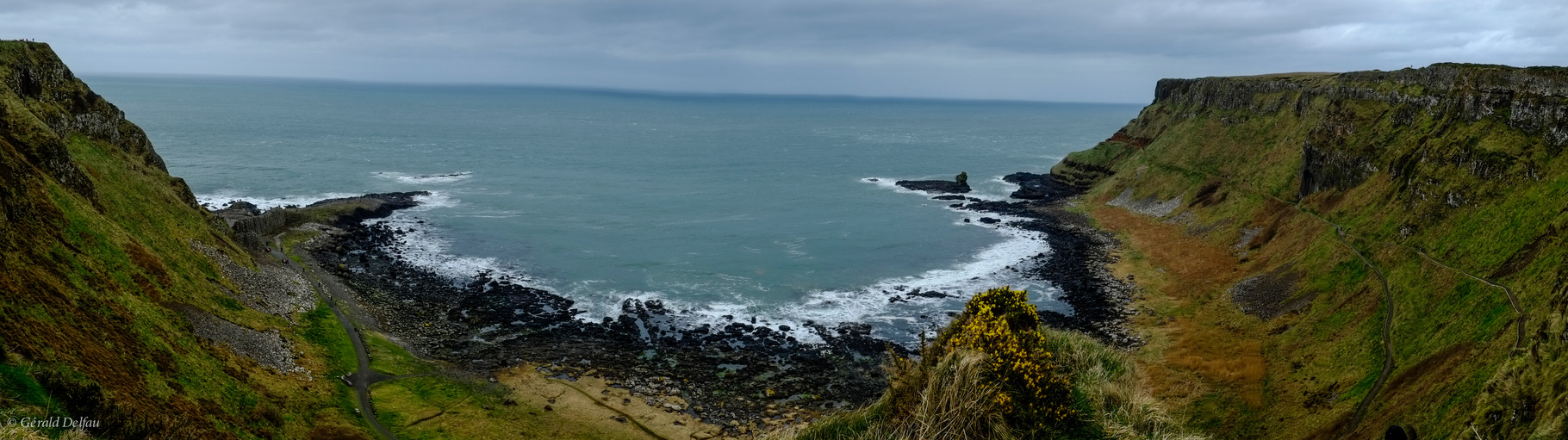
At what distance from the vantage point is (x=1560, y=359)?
18.3m

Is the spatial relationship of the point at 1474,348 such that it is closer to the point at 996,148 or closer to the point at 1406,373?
the point at 1406,373

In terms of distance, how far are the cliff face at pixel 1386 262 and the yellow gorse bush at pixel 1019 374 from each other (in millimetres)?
8756

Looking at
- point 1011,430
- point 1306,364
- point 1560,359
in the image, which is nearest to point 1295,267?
point 1306,364

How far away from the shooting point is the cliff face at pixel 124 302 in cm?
2283

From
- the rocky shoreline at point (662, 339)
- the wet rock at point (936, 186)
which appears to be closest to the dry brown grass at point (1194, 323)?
the rocky shoreline at point (662, 339)

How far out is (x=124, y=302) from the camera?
32.0m

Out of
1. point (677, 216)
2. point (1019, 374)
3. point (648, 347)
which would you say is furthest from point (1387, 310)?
point (677, 216)

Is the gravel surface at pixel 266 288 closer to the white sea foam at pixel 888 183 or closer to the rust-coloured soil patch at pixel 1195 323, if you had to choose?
the rust-coloured soil patch at pixel 1195 323

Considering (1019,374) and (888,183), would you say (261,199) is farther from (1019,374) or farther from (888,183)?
(1019,374)

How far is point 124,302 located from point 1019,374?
3291cm

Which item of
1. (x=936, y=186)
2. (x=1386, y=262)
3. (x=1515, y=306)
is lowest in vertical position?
(x=936, y=186)

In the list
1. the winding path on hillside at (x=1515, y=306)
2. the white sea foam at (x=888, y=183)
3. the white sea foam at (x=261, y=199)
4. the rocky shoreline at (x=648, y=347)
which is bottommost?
the rocky shoreline at (x=648, y=347)

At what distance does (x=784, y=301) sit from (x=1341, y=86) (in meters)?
54.3

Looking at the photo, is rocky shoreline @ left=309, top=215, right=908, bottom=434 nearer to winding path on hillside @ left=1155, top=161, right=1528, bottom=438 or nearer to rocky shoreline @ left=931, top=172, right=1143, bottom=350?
rocky shoreline @ left=931, top=172, right=1143, bottom=350
